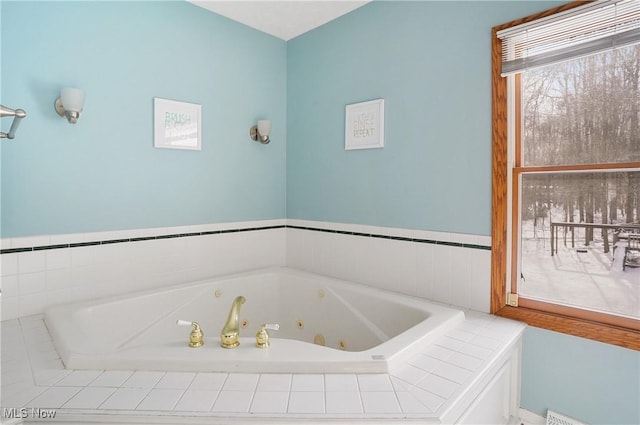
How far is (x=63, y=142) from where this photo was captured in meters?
1.94

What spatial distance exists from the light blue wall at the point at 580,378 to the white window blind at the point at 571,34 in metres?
1.31

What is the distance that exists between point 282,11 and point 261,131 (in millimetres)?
832

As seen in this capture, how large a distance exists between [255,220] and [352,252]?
2.68ft

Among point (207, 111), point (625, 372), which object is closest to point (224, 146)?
point (207, 111)

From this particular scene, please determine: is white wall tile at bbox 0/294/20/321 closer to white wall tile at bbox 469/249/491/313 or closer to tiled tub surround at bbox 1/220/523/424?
tiled tub surround at bbox 1/220/523/424

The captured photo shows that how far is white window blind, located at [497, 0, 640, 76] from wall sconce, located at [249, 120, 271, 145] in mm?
1601

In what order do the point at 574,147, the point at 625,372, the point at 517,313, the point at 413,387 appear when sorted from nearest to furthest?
the point at 413,387
the point at 625,372
the point at 574,147
the point at 517,313

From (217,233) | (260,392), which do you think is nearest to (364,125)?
(217,233)

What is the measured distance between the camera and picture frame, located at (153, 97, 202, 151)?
2.28m

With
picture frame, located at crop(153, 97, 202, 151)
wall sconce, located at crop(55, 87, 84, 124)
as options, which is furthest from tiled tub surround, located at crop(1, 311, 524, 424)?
picture frame, located at crop(153, 97, 202, 151)

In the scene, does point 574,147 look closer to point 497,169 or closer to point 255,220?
point 497,169

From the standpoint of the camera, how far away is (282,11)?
8.25ft

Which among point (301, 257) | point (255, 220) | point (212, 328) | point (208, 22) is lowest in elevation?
point (212, 328)

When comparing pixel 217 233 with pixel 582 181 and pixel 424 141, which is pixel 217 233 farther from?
pixel 582 181
